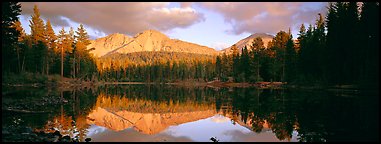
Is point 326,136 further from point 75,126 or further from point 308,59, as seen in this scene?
point 308,59

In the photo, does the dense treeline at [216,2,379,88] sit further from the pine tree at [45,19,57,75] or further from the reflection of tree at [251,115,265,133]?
the pine tree at [45,19,57,75]

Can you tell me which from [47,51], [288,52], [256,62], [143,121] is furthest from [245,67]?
[143,121]

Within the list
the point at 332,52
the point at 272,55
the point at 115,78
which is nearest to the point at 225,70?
the point at 272,55

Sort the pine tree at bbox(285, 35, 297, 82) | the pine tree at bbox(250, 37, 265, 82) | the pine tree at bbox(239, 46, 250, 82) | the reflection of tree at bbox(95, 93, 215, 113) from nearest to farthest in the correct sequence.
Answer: the reflection of tree at bbox(95, 93, 215, 113), the pine tree at bbox(285, 35, 297, 82), the pine tree at bbox(250, 37, 265, 82), the pine tree at bbox(239, 46, 250, 82)

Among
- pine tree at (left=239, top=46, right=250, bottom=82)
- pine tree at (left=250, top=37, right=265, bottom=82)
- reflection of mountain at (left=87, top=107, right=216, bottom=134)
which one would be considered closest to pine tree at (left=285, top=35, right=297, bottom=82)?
pine tree at (left=250, top=37, right=265, bottom=82)

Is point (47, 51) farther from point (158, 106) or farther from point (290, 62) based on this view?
point (290, 62)

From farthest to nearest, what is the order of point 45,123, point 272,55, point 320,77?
1. point 272,55
2. point 320,77
3. point 45,123

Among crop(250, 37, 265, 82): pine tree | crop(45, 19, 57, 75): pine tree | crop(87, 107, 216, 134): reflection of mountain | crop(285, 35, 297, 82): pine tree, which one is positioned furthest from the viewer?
crop(250, 37, 265, 82): pine tree

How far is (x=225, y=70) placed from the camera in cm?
10762

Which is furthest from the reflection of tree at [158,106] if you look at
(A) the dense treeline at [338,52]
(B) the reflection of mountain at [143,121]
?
(A) the dense treeline at [338,52]

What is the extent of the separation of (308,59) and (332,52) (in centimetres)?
1093

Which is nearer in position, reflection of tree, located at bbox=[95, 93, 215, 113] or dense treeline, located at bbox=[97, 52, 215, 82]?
reflection of tree, located at bbox=[95, 93, 215, 113]

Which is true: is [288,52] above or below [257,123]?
above

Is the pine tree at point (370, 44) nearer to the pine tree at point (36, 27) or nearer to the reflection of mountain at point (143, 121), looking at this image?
the reflection of mountain at point (143, 121)
